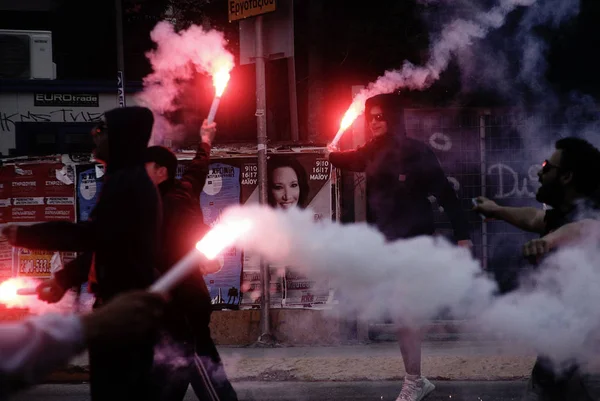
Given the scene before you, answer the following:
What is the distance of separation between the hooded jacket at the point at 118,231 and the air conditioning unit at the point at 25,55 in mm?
9836

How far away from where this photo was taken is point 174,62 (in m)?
9.86

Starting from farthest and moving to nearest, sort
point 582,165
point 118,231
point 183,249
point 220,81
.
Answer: point 220,81, point 183,249, point 582,165, point 118,231

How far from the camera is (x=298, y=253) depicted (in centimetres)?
553

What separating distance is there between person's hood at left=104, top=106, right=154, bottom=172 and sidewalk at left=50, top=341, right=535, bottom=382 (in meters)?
3.69

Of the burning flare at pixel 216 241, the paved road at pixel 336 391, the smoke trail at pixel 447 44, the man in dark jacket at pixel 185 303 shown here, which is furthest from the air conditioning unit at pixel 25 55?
the burning flare at pixel 216 241

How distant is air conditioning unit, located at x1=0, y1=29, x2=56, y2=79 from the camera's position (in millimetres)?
12859

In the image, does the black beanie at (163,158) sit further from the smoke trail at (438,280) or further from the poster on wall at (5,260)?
the poster on wall at (5,260)

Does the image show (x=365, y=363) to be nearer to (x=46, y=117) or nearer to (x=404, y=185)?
(x=404, y=185)

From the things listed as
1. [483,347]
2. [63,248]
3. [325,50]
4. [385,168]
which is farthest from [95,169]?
[63,248]

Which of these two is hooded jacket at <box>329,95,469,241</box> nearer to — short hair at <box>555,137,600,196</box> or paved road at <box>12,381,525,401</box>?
Answer: paved road at <box>12,381,525,401</box>

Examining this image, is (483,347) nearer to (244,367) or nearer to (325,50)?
(244,367)

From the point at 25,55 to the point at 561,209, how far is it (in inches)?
427

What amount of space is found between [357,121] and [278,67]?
111 inches

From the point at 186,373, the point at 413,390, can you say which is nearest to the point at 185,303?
the point at 186,373
